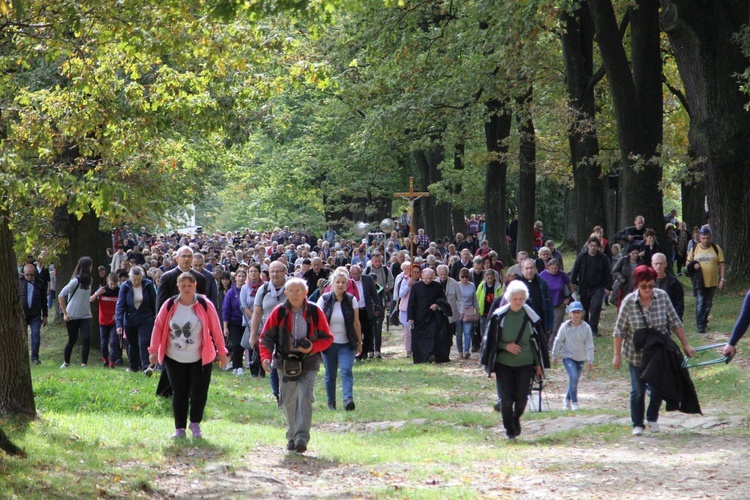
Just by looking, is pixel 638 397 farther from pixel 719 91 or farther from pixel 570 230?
pixel 570 230

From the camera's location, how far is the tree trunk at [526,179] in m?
29.8

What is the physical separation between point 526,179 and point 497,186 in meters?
1.61

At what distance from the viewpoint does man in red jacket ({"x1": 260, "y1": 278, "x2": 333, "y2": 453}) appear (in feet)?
34.6

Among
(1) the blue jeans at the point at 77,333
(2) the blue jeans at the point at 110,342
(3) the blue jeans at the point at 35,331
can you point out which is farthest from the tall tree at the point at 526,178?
(3) the blue jeans at the point at 35,331

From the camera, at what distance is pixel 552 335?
1953 cm

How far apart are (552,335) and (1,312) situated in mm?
11270

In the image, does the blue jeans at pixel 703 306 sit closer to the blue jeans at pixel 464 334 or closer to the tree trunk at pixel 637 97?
the blue jeans at pixel 464 334

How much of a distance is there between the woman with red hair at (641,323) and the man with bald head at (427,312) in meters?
8.67

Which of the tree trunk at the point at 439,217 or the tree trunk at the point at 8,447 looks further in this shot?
the tree trunk at the point at 439,217

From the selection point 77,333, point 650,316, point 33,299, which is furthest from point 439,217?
point 650,316

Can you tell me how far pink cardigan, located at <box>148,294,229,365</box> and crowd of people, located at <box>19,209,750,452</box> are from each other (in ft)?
0.04

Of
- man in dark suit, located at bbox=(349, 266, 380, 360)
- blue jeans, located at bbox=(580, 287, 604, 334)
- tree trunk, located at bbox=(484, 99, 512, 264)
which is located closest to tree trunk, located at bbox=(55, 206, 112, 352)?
man in dark suit, located at bbox=(349, 266, 380, 360)

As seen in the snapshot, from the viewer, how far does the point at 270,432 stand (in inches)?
480

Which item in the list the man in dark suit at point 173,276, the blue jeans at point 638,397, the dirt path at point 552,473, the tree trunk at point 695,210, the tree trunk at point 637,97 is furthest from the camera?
the tree trunk at point 695,210
